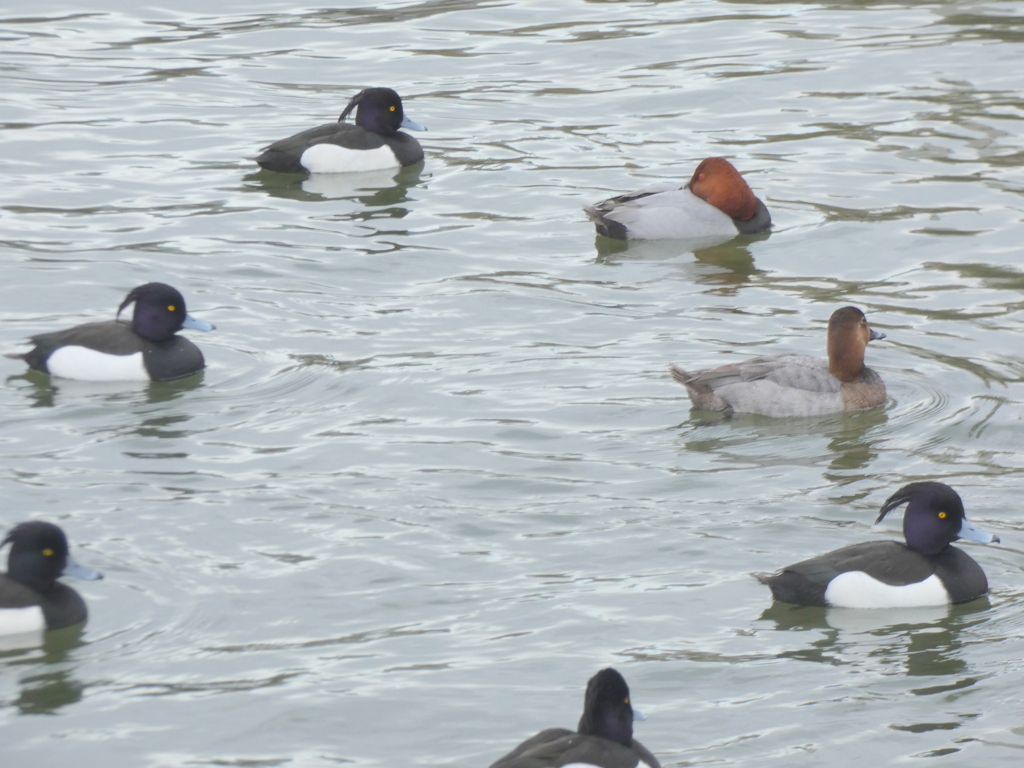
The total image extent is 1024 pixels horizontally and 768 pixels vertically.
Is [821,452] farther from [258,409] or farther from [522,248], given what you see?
[522,248]

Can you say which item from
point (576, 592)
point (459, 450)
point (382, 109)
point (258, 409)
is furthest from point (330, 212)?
point (576, 592)

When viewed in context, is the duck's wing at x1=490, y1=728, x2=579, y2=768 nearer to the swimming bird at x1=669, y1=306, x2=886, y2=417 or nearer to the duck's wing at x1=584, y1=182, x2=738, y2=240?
the swimming bird at x1=669, y1=306, x2=886, y2=417

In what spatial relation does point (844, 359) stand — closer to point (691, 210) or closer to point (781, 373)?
point (781, 373)

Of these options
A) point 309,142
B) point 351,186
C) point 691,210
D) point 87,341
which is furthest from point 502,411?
point 309,142

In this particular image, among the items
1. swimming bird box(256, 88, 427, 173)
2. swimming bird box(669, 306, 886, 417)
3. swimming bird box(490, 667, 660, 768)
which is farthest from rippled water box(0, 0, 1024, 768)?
swimming bird box(490, 667, 660, 768)

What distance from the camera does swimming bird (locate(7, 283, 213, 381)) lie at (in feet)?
35.6

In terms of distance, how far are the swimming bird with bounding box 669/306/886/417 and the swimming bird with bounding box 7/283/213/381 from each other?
10.8ft

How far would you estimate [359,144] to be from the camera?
637 inches

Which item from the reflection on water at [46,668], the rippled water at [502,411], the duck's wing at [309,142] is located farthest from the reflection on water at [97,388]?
the duck's wing at [309,142]

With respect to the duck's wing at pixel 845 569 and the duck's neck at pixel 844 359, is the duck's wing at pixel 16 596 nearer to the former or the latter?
the duck's wing at pixel 845 569

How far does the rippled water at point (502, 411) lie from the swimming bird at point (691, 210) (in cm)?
20

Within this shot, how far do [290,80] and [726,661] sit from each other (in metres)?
13.2

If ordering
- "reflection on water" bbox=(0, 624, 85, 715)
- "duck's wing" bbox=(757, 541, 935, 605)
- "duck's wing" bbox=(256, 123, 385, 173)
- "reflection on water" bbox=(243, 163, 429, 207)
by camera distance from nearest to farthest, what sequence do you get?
"reflection on water" bbox=(0, 624, 85, 715), "duck's wing" bbox=(757, 541, 935, 605), "reflection on water" bbox=(243, 163, 429, 207), "duck's wing" bbox=(256, 123, 385, 173)

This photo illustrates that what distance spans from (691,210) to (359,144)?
3711mm
